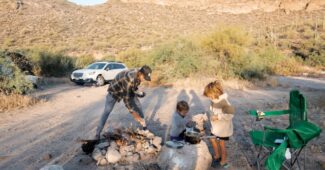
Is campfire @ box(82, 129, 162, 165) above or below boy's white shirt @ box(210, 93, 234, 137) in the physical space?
below

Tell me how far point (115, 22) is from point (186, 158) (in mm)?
45415

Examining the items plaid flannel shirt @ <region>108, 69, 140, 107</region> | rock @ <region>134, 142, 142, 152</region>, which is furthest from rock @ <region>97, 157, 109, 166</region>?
plaid flannel shirt @ <region>108, 69, 140, 107</region>

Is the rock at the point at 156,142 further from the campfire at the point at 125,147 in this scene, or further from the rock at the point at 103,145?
the rock at the point at 103,145

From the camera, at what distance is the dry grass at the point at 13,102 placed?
1145 cm

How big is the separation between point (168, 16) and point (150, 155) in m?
49.8

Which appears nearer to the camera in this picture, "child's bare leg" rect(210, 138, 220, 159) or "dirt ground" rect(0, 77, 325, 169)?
"child's bare leg" rect(210, 138, 220, 159)

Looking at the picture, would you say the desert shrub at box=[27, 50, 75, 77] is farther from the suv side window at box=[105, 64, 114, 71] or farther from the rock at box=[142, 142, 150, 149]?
the rock at box=[142, 142, 150, 149]

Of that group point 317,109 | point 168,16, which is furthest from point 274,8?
A: point 317,109

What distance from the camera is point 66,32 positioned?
42906 mm

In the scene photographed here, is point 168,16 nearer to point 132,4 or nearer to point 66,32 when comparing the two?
point 132,4

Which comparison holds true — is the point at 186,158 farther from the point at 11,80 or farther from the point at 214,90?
the point at 11,80

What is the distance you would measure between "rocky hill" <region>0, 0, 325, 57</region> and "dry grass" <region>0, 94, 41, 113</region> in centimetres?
2294

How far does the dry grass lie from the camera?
11445 millimetres

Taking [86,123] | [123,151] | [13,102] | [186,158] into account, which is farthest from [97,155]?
[13,102]
